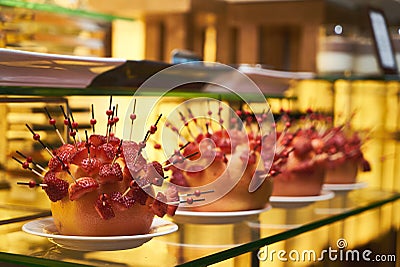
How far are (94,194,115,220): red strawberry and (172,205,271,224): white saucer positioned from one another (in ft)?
0.85

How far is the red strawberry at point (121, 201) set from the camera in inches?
41.0

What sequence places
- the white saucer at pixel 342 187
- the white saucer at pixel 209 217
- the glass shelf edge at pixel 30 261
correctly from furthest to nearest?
the white saucer at pixel 342 187, the white saucer at pixel 209 217, the glass shelf edge at pixel 30 261

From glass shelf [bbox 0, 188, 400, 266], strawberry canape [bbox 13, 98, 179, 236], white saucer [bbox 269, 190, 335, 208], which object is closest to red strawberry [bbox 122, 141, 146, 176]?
strawberry canape [bbox 13, 98, 179, 236]

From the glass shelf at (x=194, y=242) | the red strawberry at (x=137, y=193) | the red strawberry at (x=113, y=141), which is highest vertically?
the red strawberry at (x=113, y=141)

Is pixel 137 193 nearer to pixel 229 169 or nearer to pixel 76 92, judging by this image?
pixel 76 92

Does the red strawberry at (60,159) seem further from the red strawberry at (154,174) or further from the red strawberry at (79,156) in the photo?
the red strawberry at (154,174)

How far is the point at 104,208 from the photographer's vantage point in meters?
1.03

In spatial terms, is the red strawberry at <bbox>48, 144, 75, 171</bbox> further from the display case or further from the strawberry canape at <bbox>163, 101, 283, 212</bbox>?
the strawberry canape at <bbox>163, 101, 283, 212</bbox>

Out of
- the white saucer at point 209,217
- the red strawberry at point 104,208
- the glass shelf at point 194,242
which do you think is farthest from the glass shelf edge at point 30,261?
the white saucer at point 209,217

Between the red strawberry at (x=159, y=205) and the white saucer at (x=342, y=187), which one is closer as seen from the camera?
the red strawberry at (x=159, y=205)

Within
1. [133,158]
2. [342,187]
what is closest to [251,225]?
[133,158]

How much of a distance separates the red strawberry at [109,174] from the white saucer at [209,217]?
0.26 metres

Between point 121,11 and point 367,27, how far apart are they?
152cm

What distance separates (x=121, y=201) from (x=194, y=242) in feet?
0.44
